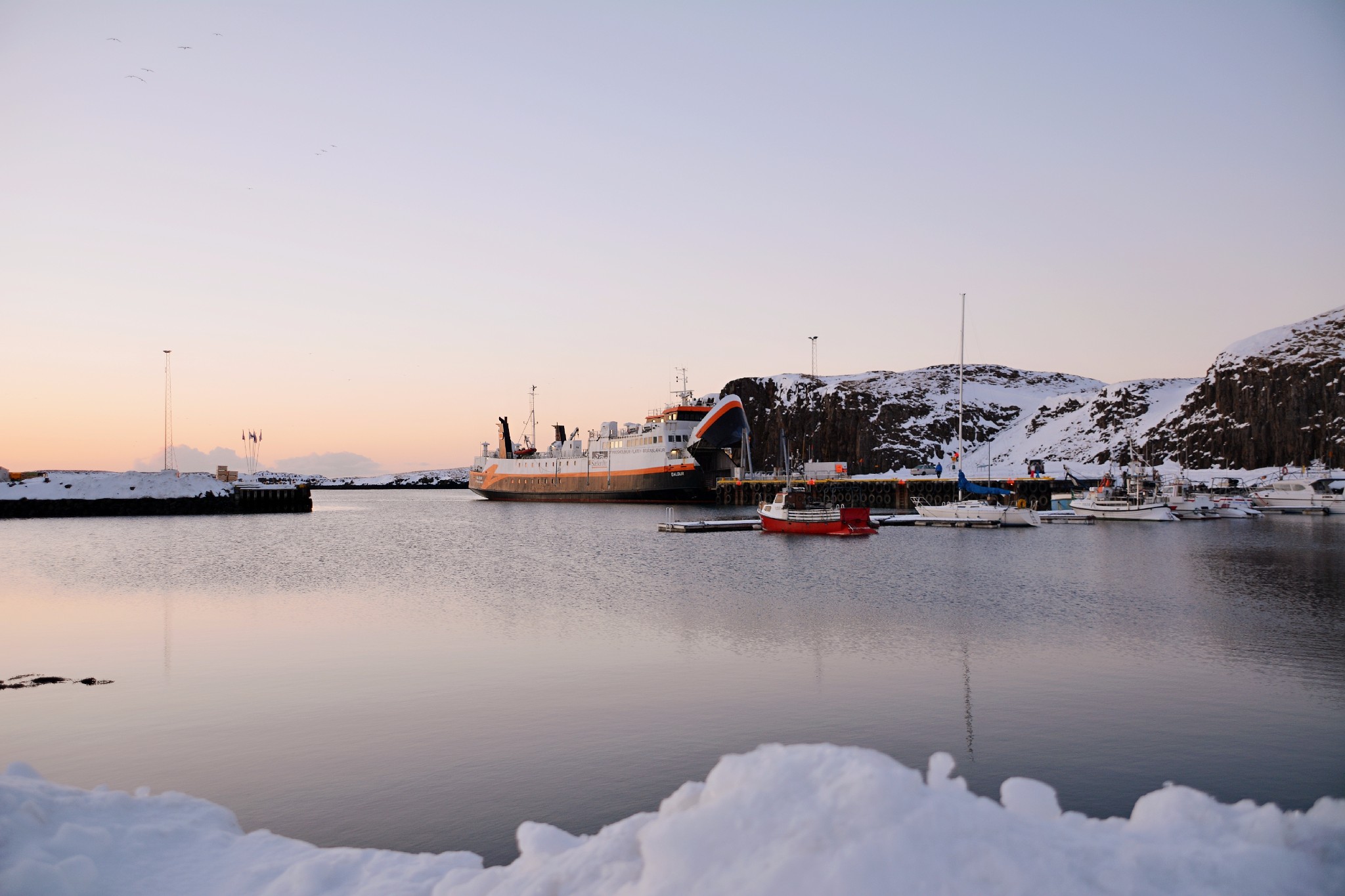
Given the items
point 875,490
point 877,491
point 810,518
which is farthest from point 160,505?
point 877,491

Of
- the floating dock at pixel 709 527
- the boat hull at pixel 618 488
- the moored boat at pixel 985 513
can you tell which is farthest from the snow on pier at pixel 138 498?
the moored boat at pixel 985 513

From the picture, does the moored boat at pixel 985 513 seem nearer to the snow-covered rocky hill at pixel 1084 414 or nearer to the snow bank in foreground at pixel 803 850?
the snow bank in foreground at pixel 803 850

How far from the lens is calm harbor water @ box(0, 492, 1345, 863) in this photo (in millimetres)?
9242

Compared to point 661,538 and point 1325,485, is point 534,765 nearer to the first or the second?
point 661,538

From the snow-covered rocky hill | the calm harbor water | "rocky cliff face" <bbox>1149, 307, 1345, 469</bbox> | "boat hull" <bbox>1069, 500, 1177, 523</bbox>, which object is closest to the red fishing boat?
the calm harbor water

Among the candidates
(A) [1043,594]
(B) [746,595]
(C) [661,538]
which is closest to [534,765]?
(B) [746,595]

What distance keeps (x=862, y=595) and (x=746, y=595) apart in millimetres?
3448

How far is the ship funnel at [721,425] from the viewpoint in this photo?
84.7 m

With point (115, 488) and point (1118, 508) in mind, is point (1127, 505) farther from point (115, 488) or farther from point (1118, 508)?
point (115, 488)

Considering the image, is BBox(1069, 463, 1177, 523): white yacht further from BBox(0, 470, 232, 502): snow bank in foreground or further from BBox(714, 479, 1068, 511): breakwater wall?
BBox(0, 470, 232, 502): snow bank in foreground

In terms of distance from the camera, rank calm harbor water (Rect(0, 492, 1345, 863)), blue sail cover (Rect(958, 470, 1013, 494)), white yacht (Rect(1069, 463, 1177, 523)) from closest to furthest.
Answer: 1. calm harbor water (Rect(0, 492, 1345, 863))
2. white yacht (Rect(1069, 463, 1177, 523))
3. blue sail cover (Rect(958, 470, 1013, 494))

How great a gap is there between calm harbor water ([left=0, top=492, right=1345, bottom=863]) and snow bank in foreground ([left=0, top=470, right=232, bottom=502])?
6064 cm

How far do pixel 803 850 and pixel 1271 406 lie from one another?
4645 inches

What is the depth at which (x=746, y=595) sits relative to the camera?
24531 millimetres
